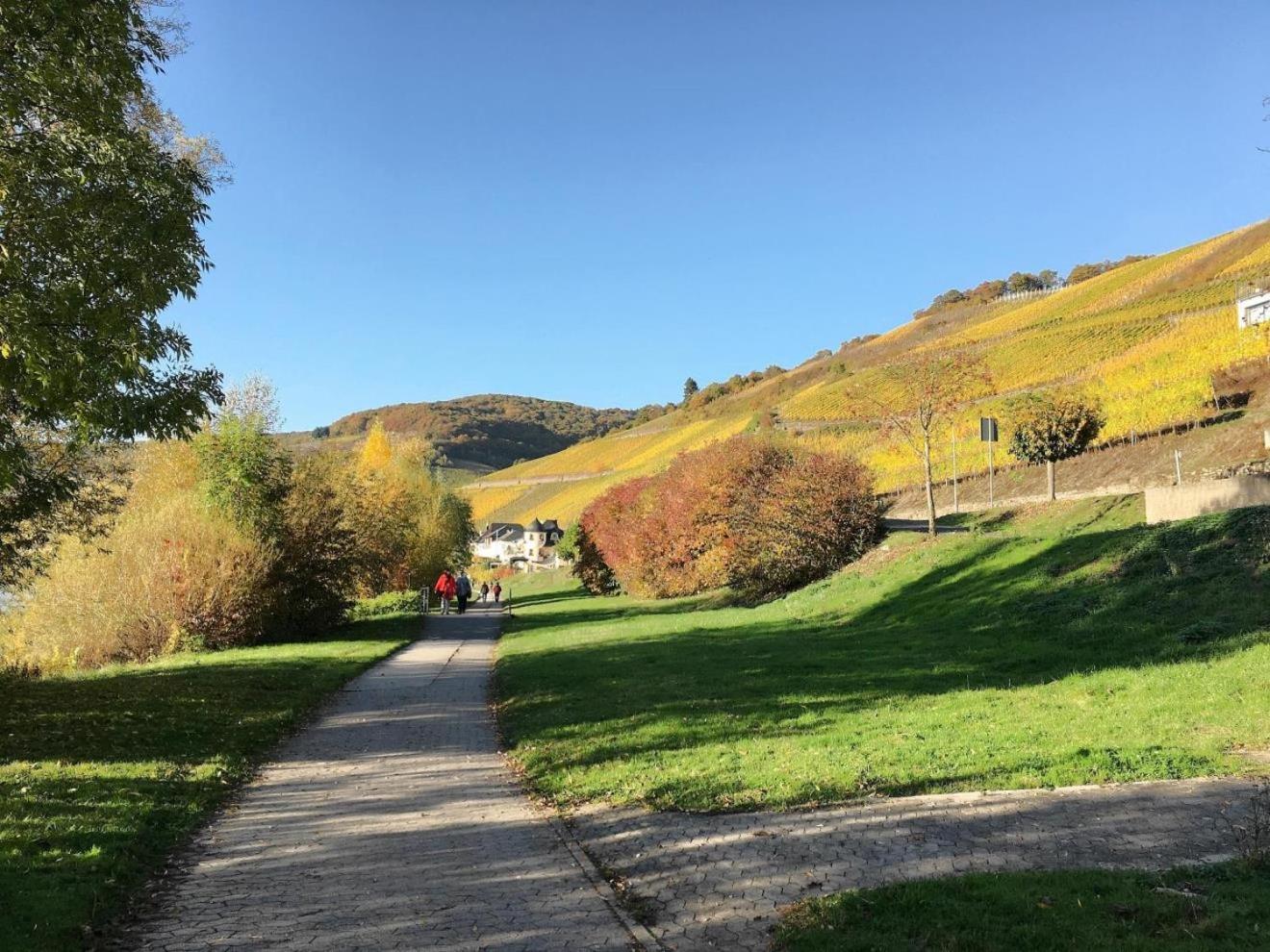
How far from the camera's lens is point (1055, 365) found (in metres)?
56.2

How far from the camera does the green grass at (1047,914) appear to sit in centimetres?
399

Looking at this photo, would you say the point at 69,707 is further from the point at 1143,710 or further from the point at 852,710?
the point at 1143,710

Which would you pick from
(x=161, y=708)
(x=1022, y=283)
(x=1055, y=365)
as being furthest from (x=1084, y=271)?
(x=161, y=708)

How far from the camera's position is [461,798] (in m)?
8.11

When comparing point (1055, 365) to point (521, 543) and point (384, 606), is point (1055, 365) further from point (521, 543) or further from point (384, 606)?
point (521, 543)

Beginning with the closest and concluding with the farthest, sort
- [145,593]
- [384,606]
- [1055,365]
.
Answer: [145,593] < [384,606] < [1055,365]

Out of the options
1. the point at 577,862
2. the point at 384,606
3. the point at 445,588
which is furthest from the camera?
the point at 384,606

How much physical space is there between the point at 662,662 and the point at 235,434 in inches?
639

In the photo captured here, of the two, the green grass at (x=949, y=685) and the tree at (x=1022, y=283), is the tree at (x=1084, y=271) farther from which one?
the green grass at (x=949, y=685)

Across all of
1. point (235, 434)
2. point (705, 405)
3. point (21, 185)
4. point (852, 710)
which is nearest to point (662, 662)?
point (852, 710)

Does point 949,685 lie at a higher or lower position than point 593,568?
lower

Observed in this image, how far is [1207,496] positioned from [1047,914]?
53.8 ft

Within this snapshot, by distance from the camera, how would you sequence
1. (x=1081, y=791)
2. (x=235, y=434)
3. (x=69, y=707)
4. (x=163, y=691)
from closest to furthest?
(x=1081, y=791) → (x=69, y=707) → (x=163, y=691) → (x=235, y=434)

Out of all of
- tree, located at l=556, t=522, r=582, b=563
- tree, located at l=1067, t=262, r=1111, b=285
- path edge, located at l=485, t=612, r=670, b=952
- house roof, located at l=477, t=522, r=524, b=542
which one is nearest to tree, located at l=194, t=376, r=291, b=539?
path edge, located at l=485, t=612, r=670, b=952
